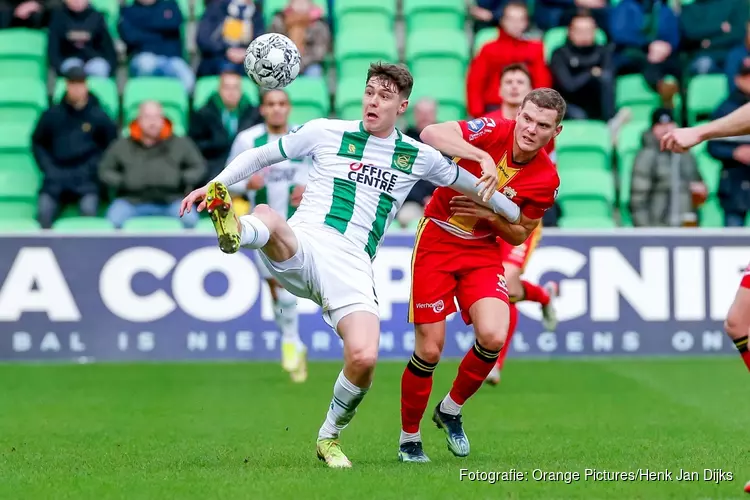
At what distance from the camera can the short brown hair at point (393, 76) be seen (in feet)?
23.6

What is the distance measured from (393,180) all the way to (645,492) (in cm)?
232

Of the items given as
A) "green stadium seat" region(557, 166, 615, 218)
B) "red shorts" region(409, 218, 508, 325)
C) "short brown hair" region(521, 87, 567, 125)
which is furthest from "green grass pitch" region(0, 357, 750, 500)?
"green stadium seat" region(557, 166, 615, 218)

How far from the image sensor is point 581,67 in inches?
600

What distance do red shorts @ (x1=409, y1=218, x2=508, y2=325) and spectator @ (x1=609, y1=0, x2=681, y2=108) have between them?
8.65 meters

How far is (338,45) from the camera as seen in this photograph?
16422 millimetres

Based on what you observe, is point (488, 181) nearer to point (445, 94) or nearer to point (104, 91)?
point (445, 94)

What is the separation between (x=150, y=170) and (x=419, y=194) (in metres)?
2.93

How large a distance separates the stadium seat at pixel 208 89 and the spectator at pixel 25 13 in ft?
7.01

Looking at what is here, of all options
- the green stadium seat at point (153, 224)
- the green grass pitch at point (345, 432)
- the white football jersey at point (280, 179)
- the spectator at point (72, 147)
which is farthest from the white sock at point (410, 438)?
the spectator at point (72, 147)

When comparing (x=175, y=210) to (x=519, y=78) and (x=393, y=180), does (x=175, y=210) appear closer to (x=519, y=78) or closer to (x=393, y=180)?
(x=519, y=78)

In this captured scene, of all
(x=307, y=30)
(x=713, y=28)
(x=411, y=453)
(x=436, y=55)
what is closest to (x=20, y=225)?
(x=307, y=30)

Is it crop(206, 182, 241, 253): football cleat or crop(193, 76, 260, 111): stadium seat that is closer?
crop(206, 182, 241, 253): football cleat

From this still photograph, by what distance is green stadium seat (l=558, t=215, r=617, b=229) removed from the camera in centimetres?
1430

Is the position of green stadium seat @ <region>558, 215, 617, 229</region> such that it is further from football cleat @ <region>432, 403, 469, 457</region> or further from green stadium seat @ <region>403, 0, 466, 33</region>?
football cleat @ <region>432, 403, 469, 457</region>
